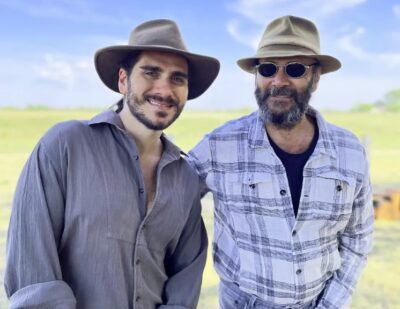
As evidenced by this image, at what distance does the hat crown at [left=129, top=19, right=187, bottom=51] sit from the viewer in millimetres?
1812

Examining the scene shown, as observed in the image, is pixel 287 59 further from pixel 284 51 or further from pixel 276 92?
pixel 276 92

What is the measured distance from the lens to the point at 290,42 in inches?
81.2

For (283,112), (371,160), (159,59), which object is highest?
(159,59)

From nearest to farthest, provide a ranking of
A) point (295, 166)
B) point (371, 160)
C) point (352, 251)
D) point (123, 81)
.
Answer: point (123, 81) < point (295, 166) < point (352, 251) < point (371, 160)

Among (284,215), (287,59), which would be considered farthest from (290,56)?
(284,215)

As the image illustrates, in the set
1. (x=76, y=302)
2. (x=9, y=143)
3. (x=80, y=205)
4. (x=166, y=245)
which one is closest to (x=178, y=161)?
(x=166, y=245)

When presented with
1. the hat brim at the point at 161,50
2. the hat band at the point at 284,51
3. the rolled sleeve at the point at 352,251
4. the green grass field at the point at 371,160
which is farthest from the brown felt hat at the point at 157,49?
the green grass field at the point at 371,160

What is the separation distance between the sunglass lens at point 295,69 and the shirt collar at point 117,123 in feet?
2.08

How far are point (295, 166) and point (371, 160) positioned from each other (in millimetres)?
13808

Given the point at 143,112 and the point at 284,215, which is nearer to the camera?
the point at 143,112

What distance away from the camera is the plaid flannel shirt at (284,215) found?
1.94 meters

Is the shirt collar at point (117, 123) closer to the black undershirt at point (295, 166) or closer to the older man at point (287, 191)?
the older man at point (287, 191)

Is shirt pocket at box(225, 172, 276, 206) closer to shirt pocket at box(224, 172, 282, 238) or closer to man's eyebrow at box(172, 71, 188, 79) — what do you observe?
shirt pocket at box(224, 172, 282, 238)

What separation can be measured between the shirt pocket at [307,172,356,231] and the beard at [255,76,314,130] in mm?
283
